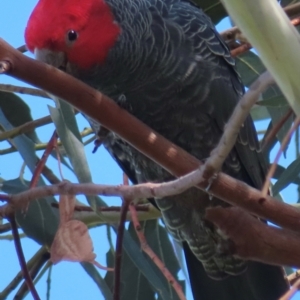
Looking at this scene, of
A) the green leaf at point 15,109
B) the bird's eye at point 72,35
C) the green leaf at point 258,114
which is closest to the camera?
the bird's eye at point 72,35

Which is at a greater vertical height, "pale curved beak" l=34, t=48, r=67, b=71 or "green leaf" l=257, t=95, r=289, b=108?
"pale curved beak" l=34, t=48, r=67, b=71

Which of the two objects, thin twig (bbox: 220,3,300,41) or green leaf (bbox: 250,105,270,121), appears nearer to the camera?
thin twig (bbox: 220,3,300,41)

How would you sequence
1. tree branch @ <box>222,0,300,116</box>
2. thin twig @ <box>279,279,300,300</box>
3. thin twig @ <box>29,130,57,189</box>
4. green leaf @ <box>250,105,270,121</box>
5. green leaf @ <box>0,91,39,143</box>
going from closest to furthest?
tree branch @ <box>222,0,300,116</box> < thin twig @ <box>279,279,300,300</box> < thin twig @ <box>29,130,57,189</box> < green leaf @ <box>0,91,39,143</box> < green leaf @ <box>250,105,270,121</box>

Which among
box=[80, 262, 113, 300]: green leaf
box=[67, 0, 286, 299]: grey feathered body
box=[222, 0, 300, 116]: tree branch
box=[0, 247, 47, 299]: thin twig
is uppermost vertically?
box=[67, 0, 286, 299]: grey feathered body

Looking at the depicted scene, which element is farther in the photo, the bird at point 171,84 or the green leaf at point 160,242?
the green leaf at point 160,242

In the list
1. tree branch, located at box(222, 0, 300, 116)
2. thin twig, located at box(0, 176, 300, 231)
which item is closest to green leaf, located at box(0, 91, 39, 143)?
thin twig, located at box(0, 176, 300, 231)

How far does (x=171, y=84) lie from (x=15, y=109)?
1.21ft

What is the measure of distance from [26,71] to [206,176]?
0.20 meters

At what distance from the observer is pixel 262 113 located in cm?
140

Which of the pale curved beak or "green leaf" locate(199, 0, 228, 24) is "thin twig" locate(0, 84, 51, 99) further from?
"green leaf" locate(199, 0, 228, 24)

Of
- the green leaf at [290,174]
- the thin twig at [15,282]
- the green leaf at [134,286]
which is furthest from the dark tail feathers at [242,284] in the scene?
the thin twig at [15,282]

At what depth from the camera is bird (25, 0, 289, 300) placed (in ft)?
3.02

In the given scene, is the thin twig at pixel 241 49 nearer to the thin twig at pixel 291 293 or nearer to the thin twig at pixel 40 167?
the thin twig at pixel 40 167

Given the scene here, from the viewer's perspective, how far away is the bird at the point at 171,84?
92 centimetres
